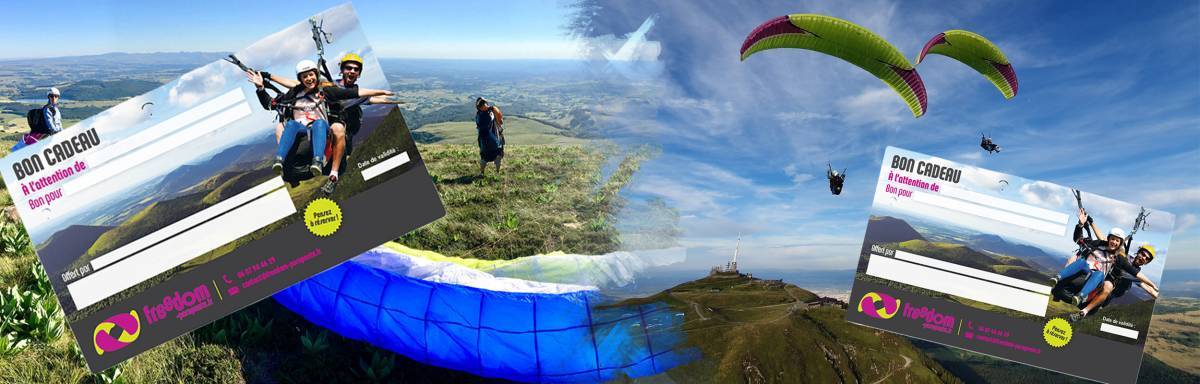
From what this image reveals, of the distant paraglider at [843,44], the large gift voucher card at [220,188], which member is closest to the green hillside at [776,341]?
the large gift voucher card at [220,188]

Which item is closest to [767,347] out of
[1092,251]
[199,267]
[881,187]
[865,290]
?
[865,290]

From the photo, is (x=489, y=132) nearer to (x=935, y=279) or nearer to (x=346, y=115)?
(x=346, y=115)

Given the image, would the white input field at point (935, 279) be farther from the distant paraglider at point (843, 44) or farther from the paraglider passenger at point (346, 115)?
the paraglider passenger at point (346, 115)

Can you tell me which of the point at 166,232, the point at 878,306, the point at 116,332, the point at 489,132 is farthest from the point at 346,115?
the point at 489,132

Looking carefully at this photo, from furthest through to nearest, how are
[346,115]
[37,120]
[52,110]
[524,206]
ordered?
[52,110], [37,120], [524,206], [346,115]

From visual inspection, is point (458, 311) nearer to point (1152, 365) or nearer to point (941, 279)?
point (941, 279)
